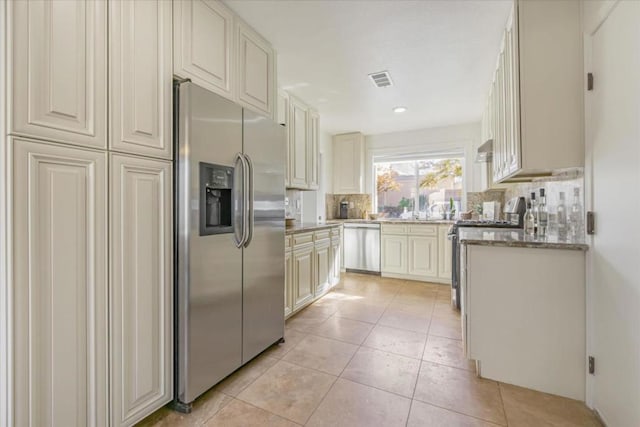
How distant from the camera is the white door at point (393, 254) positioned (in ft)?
14.7

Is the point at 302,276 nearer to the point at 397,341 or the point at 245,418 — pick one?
the point at 397,341

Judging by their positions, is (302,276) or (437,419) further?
(302,276)

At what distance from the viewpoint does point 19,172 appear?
1050mm

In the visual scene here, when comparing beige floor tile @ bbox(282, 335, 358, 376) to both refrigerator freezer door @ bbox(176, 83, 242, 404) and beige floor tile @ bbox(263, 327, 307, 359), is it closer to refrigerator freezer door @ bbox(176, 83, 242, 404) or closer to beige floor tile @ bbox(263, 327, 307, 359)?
beige floor tile @ bbox(263, 327, 307, 359)

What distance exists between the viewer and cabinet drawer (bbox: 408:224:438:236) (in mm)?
4289

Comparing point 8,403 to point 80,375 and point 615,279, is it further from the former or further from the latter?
point 615,279

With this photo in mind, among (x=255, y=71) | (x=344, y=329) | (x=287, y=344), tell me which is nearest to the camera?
(x=255, y=71)

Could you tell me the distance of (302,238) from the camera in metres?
3.07

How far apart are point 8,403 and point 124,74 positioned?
139 centimetres

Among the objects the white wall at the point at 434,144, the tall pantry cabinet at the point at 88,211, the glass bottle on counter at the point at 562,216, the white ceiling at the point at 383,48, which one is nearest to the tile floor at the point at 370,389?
the tall pantry cabinet at the point at 88,211

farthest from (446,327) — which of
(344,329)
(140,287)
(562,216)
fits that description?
(140,287)

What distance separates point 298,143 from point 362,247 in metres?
2.21

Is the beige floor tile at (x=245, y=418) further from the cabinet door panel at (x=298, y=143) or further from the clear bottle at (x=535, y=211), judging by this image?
the clear bottle at (x=535, y=211)

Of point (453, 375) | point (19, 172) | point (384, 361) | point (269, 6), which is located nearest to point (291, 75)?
point (269, 6)
